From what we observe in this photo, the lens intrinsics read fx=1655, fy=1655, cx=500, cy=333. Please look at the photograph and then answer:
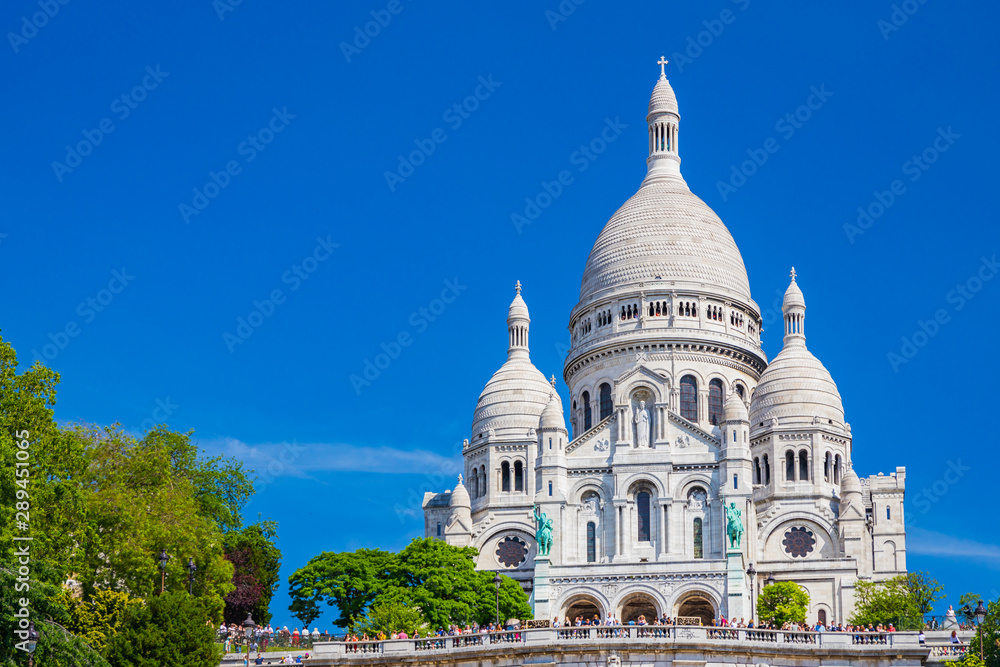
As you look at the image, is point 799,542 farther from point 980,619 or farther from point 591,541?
point 980,619

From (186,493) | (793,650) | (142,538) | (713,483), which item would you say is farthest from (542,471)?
(793,650)

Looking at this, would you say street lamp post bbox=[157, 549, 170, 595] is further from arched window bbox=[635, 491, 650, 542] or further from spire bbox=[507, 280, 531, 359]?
spire bbox=[507, 280, 531, 359]

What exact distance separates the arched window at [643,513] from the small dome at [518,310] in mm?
20878

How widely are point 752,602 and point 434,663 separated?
36508 millimetres

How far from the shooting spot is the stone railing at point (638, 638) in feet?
175

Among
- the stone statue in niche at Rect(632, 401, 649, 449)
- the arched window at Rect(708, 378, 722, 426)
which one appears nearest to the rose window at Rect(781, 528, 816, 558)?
the stone statue in niche at Rect(632, 401, 649, 449)

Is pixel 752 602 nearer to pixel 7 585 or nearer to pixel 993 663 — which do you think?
pixel 993 663

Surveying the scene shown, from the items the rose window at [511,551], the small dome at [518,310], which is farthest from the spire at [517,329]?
the rose window at [511,551]

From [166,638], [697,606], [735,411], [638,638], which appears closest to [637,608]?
[697,606]

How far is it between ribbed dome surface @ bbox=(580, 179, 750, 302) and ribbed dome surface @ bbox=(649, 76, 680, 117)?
7660 mm

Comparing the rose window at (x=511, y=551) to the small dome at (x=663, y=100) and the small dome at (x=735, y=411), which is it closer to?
the small dome at (x=735, y=411)

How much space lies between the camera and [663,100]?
121 m

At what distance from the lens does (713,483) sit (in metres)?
92.6

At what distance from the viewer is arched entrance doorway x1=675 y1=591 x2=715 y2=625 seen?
86375 mm
